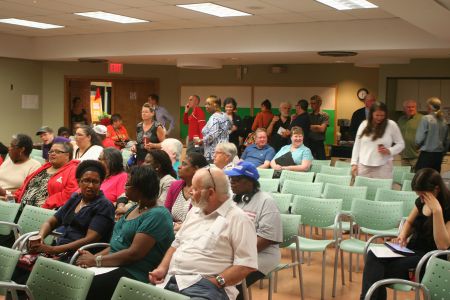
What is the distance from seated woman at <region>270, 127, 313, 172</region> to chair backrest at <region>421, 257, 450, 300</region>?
14.6 feet

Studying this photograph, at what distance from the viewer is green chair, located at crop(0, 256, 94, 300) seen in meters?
3.01

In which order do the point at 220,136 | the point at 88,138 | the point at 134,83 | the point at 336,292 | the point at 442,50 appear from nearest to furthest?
1. the point at 336,292
2. the point at 88,138
3. the point at 220,136
4. the point at 442,50
5. the point at 134,83

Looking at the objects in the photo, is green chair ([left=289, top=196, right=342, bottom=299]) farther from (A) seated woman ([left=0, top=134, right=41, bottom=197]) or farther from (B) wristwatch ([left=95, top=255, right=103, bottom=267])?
(A) seated woman ([left=0, top=134, right=41, bottom=197])

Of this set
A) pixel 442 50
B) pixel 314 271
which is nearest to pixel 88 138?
pixel 314 271

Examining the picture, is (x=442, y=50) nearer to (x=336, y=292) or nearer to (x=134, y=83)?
(x=336, y=292)

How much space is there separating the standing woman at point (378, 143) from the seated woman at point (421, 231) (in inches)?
119

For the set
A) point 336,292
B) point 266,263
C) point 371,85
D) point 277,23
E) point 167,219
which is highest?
point 277,23

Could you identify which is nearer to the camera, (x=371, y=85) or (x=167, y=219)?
(x=167, y=219)

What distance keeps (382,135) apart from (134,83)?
1026 cm

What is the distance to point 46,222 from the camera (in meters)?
4.43

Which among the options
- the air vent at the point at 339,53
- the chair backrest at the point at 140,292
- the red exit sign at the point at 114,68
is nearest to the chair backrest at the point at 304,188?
the chair backrest at the point at 140,292

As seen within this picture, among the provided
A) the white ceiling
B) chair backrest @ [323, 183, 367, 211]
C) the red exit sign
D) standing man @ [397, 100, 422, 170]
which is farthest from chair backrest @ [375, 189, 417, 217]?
the red exit sign

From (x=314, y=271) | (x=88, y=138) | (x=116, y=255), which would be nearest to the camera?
(x=116, y=255)

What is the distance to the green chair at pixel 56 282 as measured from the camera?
9.88 feet
